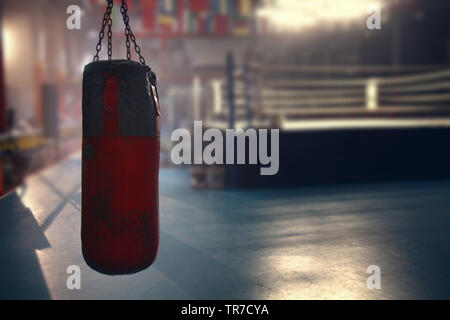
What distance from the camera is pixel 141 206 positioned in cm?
215

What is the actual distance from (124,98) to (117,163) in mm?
339

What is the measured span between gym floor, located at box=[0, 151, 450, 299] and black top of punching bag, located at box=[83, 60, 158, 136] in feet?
2.78

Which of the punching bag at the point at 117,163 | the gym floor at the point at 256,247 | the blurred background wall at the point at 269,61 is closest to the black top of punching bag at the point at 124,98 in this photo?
the punching bag at the point at 117,163

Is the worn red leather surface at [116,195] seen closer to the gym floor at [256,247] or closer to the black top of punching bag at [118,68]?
the black top of punching bag at [118,68]

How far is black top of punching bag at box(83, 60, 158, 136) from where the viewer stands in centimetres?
209

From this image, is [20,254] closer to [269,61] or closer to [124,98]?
[124,98]

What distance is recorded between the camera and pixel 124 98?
6.85ft

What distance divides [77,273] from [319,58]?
9416mm

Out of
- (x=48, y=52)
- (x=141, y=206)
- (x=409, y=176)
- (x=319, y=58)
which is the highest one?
(x=48, y=52)

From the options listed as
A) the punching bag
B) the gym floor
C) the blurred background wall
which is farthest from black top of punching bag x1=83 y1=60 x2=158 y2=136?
the blurred background wall

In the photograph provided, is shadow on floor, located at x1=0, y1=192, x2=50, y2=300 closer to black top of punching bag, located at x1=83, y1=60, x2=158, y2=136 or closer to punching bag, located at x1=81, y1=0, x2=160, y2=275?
punching bag, located at x1=81, y1=0, x2=160, y2=275

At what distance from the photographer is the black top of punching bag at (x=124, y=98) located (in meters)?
2.09
